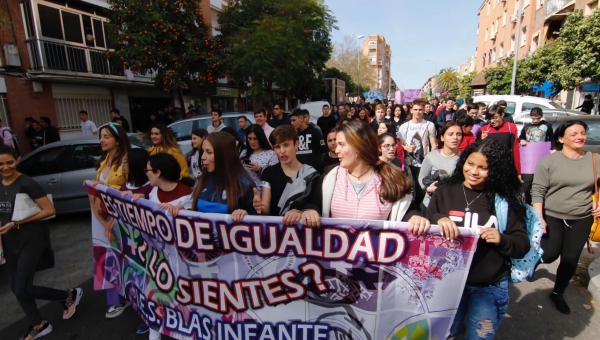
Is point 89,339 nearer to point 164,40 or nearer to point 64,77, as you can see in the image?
point 164,40

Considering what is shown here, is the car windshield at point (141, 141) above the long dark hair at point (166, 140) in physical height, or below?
below

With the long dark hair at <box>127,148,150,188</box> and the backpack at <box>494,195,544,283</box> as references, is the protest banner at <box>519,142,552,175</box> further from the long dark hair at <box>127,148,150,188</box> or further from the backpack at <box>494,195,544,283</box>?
the long dark hair at <box>127,148,150,188</box>

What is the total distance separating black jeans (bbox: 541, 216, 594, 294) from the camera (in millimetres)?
2822

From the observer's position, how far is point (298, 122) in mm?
4871

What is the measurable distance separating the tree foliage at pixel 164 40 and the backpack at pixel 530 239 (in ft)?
38.0


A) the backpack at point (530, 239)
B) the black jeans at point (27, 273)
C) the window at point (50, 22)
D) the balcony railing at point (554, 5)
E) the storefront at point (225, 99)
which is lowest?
the black jeans at point (27, 273)

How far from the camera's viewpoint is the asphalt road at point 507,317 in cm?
277

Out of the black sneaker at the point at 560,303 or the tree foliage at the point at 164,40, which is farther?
the tree foliage at the point at 164,40

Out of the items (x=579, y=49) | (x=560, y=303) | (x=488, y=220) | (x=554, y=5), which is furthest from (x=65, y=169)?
(x=554, y=5)

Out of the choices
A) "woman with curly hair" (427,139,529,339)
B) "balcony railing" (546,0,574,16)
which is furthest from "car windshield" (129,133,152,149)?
"balcony railing" (546,0,574,16)

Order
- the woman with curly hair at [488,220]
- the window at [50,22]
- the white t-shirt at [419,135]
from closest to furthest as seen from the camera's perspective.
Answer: the woman with curly hair at [488,220] → the white t-shirt at [419,135] → the window at [50,22]

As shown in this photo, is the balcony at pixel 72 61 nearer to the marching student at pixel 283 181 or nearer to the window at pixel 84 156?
the window at pixel 84 156

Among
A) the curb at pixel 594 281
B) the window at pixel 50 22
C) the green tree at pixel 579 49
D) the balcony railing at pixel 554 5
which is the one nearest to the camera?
the curb at pixel 594 281

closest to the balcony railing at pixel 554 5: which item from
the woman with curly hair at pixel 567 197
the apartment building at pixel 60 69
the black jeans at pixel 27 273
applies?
the woman with curly hair at pixel 567 197
